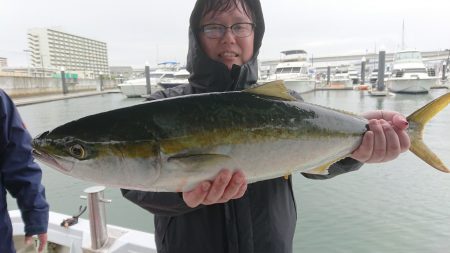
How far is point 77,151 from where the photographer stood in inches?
61.0

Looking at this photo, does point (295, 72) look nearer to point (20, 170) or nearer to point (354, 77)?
point (354, 77)

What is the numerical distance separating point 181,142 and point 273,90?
0.61m

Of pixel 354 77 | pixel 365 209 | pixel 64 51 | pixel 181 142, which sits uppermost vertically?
pixel 64 51

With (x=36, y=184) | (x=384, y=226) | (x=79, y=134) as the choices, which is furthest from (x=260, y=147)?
(x=384, y=226)

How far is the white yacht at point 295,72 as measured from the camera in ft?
141

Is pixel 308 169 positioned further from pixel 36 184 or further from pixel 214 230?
pixel 36 184

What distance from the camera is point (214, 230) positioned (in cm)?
208

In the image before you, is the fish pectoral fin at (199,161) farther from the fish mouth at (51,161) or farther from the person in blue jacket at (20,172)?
the person in blue jacket at (20,172)

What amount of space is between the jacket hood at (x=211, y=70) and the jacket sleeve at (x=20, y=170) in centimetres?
157

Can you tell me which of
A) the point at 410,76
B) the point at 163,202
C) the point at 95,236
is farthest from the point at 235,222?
the point at 410,76

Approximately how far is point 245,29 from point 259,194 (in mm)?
1108

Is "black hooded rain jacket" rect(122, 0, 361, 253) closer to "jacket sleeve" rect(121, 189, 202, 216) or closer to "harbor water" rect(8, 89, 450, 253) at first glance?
"jacket sleeve" rect(121, 189, 202, 216)

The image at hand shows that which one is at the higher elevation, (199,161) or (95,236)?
(199,161)

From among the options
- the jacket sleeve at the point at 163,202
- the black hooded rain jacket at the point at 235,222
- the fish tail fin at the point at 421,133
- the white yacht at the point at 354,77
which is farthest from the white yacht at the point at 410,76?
the jacket sleeve at the point at 163,202
